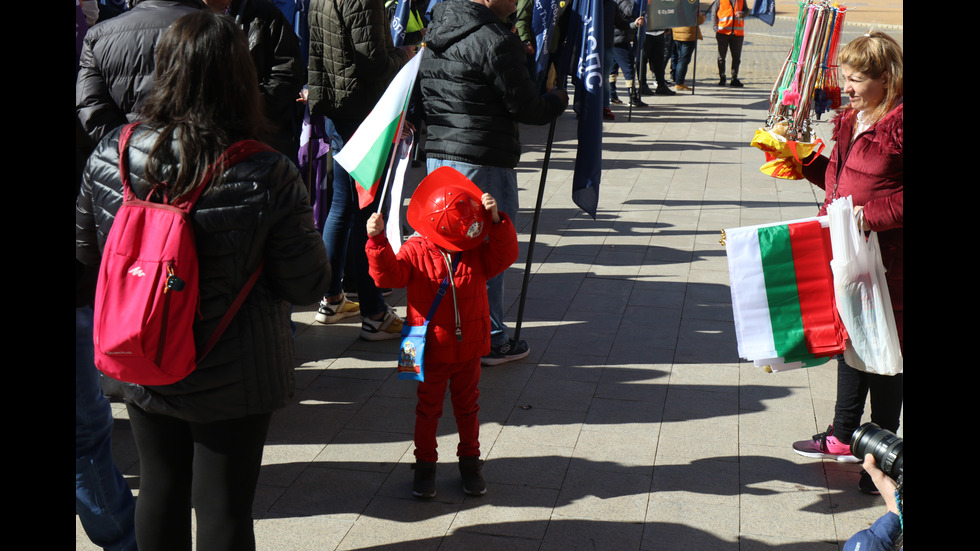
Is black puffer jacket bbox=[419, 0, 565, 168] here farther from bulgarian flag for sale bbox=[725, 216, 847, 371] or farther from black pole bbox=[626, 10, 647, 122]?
black pole bbox=[626, 10, 647, 122]

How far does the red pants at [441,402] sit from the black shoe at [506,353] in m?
1.41

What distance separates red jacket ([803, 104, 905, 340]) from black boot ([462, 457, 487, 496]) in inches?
66.7

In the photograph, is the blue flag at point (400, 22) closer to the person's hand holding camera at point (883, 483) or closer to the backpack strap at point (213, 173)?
the backpack strap at point (213, 173)

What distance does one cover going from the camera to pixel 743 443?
422 cm

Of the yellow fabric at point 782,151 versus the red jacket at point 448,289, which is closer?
the red jacket at point 448,289

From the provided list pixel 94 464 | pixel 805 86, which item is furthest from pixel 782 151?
pixel 94 464

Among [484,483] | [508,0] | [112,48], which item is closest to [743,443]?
[484,483]

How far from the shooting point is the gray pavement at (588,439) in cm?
349

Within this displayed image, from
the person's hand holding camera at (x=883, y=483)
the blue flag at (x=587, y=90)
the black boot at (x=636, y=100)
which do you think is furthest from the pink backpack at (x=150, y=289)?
the black boot at (x=636, y=100)

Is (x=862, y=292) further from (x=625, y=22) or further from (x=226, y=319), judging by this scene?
(x=625, y=22)

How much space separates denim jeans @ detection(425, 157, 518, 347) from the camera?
477 cm

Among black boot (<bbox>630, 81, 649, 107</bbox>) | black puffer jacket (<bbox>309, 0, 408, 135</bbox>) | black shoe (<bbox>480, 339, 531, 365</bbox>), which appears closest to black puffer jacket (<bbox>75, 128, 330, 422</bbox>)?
black shoe (<bbox>480, 339, 531, 365</bbox>)

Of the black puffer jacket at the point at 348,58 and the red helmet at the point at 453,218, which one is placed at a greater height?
the black puffer jacket at the point at 348,58

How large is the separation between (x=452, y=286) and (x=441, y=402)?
46cm
